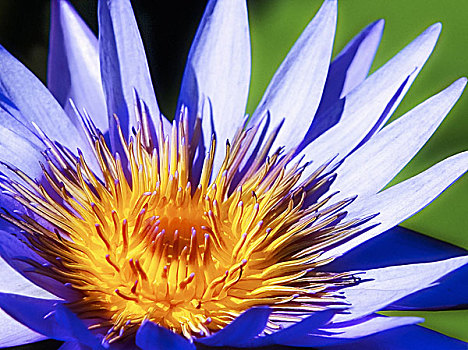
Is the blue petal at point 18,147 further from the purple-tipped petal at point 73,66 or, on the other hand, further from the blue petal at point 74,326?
the blue petal at point 74,326

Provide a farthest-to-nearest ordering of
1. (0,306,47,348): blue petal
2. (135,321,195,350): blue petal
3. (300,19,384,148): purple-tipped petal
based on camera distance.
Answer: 1. (300,19,384,148): purple-tipped petal
2. (0,306,47,348): blue petal
3. (135,321,195,350): blue petal

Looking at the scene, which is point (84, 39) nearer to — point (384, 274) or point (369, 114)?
point (369, 114)

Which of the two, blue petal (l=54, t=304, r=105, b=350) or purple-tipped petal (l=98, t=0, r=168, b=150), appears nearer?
blue petal (l=54, t=304, r=105, b=350)

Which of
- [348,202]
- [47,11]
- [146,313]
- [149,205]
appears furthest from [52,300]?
[47,11]

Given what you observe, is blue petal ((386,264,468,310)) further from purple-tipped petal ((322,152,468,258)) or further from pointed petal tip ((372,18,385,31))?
pointed petal tip ((372,18,385,31))

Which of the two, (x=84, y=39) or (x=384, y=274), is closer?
(x=384, y=274)

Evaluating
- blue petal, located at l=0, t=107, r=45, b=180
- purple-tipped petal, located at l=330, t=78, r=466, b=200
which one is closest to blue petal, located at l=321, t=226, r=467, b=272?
purple-tipped petal, located at l=330, t=78, r=466, b=200
